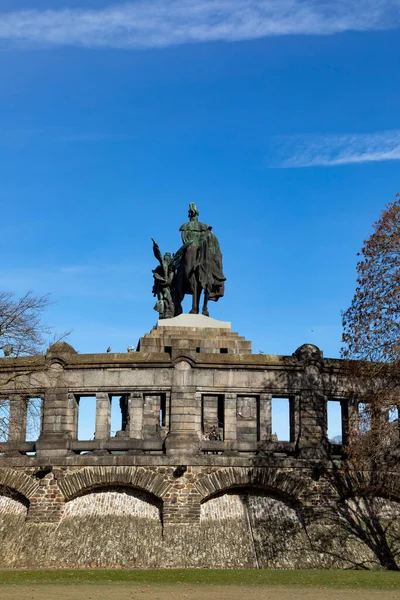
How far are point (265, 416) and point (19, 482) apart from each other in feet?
26.7

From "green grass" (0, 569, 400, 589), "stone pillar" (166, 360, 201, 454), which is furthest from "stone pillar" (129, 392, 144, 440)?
"green grass" (0, 569, 400, 589)

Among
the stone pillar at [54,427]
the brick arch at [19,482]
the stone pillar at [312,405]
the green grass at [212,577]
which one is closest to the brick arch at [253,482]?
the stone pillar at [312,405]

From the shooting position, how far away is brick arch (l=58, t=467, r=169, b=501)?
2803 cm

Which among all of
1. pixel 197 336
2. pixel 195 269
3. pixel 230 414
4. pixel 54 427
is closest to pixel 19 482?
pixel 54 427

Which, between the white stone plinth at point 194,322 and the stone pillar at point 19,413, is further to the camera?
the white stone plinth at point 194,322

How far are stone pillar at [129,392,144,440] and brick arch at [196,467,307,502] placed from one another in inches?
117

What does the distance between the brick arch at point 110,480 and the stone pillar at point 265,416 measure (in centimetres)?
373

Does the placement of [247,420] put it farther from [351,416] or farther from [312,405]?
[351,416]

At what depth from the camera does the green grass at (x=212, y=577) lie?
2130 centimetres

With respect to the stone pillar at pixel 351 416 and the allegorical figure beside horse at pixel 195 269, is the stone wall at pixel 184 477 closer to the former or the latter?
the stone pillar at pixel 351 416

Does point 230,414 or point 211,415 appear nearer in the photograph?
point 230,414

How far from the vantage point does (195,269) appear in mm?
35688

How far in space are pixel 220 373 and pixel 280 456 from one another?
131 inches

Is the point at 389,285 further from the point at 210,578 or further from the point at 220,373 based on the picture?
the point at 210,578
